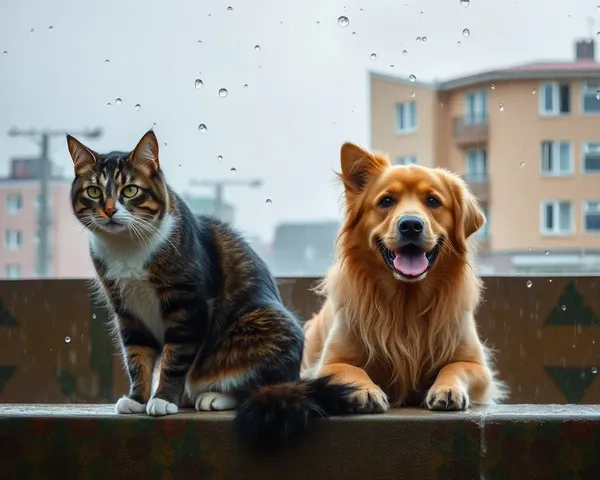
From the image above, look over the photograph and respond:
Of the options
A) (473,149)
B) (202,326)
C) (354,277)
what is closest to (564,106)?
(473,149)

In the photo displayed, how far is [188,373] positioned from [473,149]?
10118 millimetres

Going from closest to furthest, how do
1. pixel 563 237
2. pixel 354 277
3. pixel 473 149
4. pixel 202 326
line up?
1. pixel 202 326
2. pixel 354 277
3. pixel 563 237
4. pixel 473 149

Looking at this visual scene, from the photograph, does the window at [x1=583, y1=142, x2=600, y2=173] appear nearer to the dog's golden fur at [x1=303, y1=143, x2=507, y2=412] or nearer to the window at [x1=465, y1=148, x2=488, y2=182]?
the window at [x1=465, y1=148, x2=488, y2=182]

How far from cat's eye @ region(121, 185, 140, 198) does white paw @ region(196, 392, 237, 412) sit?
74cm

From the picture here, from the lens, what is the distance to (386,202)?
11.6 ft

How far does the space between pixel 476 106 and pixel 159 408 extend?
8834 millimetres

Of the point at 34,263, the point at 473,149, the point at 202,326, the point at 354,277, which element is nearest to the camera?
the point at 202,326

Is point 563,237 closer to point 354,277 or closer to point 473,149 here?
point 473,149

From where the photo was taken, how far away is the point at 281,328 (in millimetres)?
3436

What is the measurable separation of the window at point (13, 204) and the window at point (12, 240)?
0.19 metres

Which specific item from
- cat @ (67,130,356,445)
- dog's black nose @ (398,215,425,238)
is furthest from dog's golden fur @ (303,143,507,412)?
cat @ (67,130,356,445)

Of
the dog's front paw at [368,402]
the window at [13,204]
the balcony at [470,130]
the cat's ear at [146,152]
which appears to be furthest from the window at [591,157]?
the cat's ear at [146,152]

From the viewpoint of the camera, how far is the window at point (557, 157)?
11992 mm

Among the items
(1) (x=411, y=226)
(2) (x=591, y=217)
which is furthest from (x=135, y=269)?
(2) (x=591, y=217)
